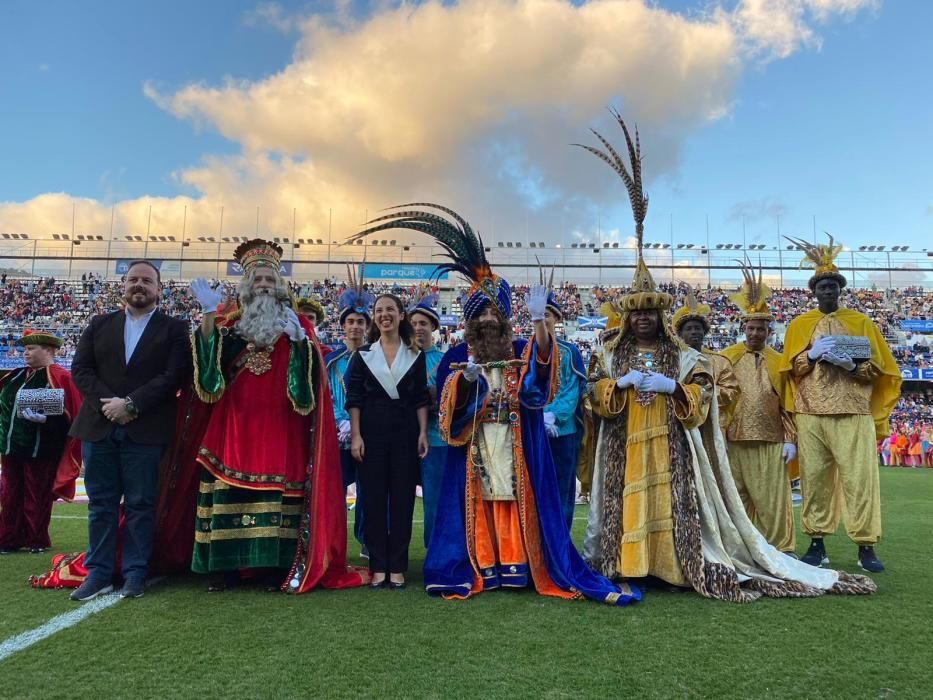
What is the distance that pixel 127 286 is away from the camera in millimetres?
4508

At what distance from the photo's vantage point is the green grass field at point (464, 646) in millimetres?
2754

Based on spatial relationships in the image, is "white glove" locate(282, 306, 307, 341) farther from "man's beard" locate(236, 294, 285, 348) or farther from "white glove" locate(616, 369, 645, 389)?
"white glove" locate(616, 369, 645, 389)

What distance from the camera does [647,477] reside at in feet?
15.1

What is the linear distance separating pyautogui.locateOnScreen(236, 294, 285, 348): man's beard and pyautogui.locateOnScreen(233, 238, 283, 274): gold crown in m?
0.29

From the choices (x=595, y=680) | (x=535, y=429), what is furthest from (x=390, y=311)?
(x=595, y=680)

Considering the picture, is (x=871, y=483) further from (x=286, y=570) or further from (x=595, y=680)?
(x=286, y=570)

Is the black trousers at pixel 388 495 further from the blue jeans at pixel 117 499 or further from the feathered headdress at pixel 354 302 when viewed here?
the feathered headdress at pixel 354 302

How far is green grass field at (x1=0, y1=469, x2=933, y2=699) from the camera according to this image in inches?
108

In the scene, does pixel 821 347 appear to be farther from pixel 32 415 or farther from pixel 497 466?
pixel 32 415

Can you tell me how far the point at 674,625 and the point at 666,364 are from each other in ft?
6.31

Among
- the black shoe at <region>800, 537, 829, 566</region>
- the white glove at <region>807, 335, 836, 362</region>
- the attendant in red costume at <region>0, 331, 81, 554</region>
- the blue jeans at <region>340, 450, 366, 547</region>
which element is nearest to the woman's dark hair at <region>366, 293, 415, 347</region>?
the blue jeans at <region>340, 450, 366, 547</region>

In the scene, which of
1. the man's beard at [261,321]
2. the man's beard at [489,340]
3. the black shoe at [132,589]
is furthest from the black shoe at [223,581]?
the man's beard at [489,340]

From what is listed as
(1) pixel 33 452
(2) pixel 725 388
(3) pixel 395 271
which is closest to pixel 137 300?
(1) pixel 33 452

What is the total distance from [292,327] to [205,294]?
0.60 meters
